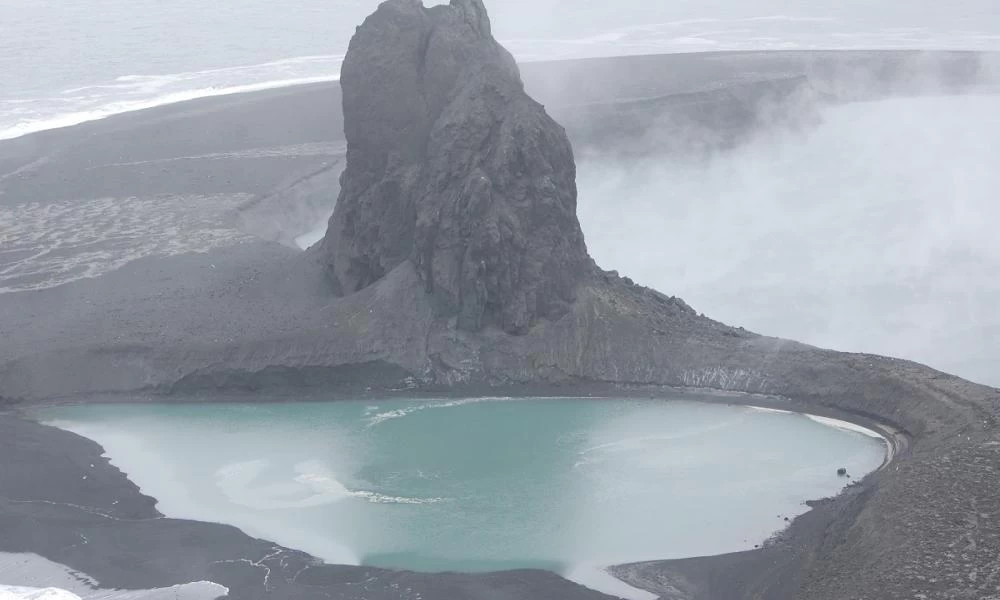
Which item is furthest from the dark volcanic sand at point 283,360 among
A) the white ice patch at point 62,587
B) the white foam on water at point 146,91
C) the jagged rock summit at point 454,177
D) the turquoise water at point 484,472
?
the white foam on water at point 146,91

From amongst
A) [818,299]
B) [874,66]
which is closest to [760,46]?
[874,66]

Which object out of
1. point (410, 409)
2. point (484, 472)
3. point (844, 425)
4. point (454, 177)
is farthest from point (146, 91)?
point (844, 425)

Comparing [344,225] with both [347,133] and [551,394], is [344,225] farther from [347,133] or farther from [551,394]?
[551,394]

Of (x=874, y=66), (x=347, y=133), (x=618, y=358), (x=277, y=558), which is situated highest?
(x=874, y=66)

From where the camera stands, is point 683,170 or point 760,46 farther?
point 760,46

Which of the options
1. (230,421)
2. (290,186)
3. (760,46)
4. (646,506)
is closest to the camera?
(646,506)
